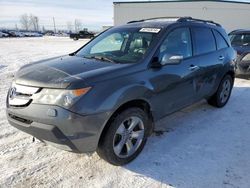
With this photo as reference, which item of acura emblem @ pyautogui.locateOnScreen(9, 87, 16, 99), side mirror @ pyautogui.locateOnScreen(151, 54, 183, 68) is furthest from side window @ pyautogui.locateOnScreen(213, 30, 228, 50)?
acura emblem @ pyautogui.locateOnScreen(9, 87, 16, 99)

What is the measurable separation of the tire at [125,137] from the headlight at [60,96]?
1.84 ft

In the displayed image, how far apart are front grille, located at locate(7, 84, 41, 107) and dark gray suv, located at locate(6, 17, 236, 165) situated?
0.01m

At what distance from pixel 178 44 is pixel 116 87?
159cm

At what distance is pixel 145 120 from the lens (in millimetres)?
3578

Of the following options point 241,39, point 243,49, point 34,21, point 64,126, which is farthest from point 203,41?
point 34,21

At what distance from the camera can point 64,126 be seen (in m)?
2.83

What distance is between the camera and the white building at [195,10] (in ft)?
109

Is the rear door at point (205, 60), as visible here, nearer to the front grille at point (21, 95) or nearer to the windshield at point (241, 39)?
the front grille at point (21, 95)

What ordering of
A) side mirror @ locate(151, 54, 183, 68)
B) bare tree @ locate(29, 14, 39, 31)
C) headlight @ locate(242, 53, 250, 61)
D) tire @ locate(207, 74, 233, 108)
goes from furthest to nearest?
bare tree @ locate(29, 14, 39, 31) < headlight @ locate(242, 53, 250, 61) < tire @ locate(207, 74, 233, 108) < side mirror @ locate(151, 54, 183, 68)

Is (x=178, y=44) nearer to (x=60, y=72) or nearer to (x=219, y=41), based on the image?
(x=219, y=41)

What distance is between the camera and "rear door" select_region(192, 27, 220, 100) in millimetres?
4537

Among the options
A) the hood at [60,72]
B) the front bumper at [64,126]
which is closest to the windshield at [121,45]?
the hood at [60,72]

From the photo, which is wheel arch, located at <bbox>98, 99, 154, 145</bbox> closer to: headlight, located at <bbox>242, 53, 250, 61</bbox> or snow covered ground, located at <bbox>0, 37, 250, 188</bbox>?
snow covered ground, located at <bbox>0, 37, 250, 188</bbox>

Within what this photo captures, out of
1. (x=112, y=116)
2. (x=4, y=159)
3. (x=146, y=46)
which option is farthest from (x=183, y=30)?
(x=4, y=159)
